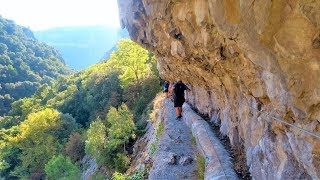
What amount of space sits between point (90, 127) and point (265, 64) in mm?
31502

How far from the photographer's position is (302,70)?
561 cm

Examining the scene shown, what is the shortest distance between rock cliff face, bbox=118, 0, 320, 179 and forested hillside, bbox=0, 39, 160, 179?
19329 mm

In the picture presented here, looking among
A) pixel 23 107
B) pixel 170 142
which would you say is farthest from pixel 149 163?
pixel 23 107

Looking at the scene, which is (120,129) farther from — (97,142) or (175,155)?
(175,155)

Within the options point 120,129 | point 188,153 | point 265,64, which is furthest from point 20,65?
point 265,64

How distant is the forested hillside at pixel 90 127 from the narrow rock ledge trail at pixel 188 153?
514 inches

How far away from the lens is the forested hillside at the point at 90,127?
31.3 metres

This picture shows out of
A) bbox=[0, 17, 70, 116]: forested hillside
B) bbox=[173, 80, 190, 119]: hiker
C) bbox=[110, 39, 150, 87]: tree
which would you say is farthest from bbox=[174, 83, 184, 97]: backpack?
bbox=[0, 17, 70, 116]: forested hillside

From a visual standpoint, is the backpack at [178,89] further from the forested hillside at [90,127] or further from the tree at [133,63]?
the tree at [133,63]

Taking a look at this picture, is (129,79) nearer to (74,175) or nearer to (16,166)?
(74,175)

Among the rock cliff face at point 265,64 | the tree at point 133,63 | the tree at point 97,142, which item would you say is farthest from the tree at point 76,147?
the rock cliff face at point 265,64

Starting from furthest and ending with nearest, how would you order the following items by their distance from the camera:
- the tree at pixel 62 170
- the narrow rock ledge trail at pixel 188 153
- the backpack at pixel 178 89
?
the tree at pixel 62 170, the backpack at pixel 178 89, the narrow rock ledge trail at pixel 188 153

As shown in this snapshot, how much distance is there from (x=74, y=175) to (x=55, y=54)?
140m

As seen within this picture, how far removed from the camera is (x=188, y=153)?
14.7m
